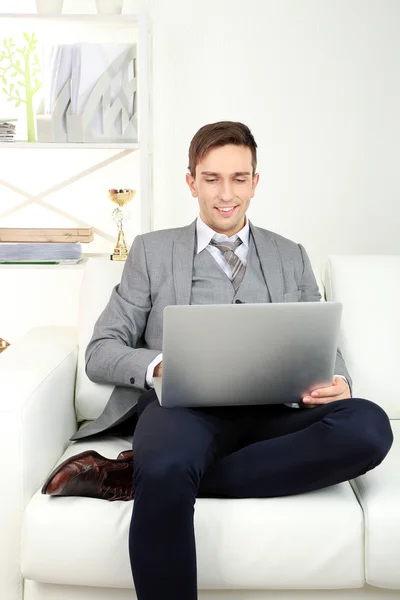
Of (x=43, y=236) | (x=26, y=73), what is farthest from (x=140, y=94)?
(x=43, y=236)

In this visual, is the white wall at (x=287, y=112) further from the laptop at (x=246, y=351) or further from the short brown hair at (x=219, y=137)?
the laptop at (x=246, y=351)

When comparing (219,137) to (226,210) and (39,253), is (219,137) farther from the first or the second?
(39,253)

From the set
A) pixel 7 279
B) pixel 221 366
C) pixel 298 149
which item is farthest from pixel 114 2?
pixel 221 366

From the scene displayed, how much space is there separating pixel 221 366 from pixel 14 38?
1.85 metres

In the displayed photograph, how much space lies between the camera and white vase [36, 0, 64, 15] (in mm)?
2678

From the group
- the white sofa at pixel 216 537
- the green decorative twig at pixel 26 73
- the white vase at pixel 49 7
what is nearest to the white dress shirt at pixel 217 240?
the white sofa at pixel 216 537

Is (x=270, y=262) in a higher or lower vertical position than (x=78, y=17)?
lower

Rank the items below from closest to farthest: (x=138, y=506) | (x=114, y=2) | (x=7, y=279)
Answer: (x=138, y=506) → (x=114, y=2) → (x=7, y=279)

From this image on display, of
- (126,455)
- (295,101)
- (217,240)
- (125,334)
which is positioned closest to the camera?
(126,455)

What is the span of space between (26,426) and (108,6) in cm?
156

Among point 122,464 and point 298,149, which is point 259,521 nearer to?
point 122,464

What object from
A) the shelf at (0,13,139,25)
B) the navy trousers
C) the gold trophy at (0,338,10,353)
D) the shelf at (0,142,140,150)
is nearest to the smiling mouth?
the navy trousers

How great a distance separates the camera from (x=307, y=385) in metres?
1.69

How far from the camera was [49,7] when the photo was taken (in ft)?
8.80
